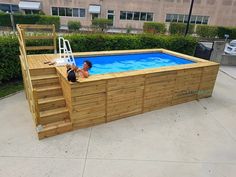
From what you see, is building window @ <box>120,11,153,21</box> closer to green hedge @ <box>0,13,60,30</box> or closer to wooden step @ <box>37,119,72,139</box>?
green hedge @ <box>0,13,60,30</box>

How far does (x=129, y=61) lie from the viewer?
8.72 meters

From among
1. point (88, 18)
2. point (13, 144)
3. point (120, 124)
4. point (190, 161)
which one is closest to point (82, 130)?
point (120, 124)

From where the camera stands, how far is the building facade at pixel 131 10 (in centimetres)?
2728

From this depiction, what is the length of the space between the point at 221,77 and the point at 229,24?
26.7 m

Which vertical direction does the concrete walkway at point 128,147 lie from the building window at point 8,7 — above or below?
below

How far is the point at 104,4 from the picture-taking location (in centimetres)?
2795

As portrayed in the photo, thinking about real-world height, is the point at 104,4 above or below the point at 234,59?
above

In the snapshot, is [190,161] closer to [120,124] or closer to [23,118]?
[120,124]

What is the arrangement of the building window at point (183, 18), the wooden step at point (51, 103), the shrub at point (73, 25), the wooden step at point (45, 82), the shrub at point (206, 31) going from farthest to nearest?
the building window at point (183, 18)
the shrub at point (206, 31)
the shrub at point (73, 25)
the wooden step at point (45, 82)
the wooden step at point (51, 103)

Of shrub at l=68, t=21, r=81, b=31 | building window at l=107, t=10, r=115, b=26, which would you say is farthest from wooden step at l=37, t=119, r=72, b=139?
building window at l=107, t=10, r=115, b=26

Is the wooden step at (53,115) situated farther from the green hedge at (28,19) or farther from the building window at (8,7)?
the building window at (8,7)

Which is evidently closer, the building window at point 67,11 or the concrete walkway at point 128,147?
the concrete walkway at point 128,147

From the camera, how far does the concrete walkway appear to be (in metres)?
3.71

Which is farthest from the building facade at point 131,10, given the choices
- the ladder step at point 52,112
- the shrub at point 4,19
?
the ladder step at point 52,112
